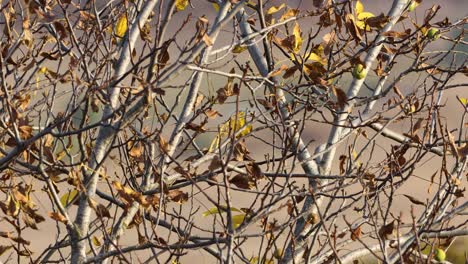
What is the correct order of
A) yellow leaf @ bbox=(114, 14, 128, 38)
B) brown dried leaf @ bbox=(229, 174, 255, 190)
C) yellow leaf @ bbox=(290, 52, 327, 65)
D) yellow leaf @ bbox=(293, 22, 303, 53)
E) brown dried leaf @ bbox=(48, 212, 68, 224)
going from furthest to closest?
yellow leaf @ bbox=(114, 14, 128, 38) < yellow leaf @ bbox=(290, 52, 327, 65) < yellow leaf @ bbox=(293, 22, 303, 53) < brown dried leaf @ bbox=(48, 212, 68, 224) < brown dried leaf @ bbox=(229, 174, 255, 190)

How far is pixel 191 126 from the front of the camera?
6.75 meters

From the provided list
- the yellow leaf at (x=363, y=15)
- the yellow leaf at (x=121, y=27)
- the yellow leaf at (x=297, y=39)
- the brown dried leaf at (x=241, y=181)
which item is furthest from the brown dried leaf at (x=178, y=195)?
the yellow leaf at (x=363, y=15)

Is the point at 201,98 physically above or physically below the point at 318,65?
above

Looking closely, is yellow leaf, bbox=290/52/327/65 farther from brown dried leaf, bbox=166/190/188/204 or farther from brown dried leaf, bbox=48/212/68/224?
brown dried leaf, bbox=48/212/68/224

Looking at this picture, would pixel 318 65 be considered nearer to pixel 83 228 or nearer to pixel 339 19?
pixel 339 19

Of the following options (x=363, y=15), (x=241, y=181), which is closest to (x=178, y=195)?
(x=241, y=181)

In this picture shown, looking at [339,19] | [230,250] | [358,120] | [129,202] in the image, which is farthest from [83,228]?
[358,120]

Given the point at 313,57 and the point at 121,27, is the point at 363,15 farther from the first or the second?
the point at 121,27

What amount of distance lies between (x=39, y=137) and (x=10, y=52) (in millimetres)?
1372

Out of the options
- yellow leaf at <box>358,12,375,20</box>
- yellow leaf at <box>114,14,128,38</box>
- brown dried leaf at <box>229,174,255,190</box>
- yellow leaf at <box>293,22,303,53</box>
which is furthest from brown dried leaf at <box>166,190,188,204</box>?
yellow leaf at <box>358,12,375,20</box>

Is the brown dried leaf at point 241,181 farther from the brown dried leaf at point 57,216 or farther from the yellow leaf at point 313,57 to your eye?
the yellow leaf at point 313,57

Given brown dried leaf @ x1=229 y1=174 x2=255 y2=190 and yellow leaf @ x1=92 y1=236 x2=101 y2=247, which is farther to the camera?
yellow leaf @ x1=92 y1=236 x2=101 y2=247

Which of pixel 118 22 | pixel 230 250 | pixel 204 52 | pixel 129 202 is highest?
pixel 118 22

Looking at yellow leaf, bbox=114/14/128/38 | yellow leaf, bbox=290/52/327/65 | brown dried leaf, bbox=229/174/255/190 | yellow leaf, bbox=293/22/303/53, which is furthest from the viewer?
yellow leaf, bbox=114/14/128/38
